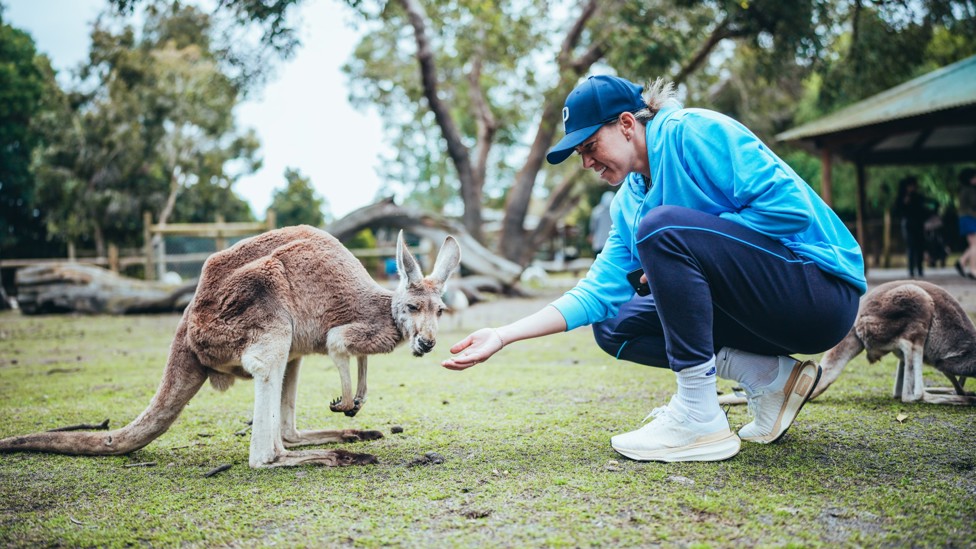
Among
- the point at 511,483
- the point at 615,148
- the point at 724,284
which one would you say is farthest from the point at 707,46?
the point at 511,483

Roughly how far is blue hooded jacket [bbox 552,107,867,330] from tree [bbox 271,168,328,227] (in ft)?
73.8

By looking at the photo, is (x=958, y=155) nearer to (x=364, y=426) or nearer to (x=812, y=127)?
(x=812, y=127)

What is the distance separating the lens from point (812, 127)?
34.9 feet

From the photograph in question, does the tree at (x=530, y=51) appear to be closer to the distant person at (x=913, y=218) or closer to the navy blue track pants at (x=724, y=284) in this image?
the distant person at (x=913, y=218)

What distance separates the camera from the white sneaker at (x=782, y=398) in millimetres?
Result: 2104

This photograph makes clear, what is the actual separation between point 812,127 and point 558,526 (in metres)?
10.5

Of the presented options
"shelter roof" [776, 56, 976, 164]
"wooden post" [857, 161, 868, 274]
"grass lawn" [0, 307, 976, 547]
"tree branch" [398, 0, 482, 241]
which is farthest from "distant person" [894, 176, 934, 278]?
"grass lawn" [0, 307, 976, 547]

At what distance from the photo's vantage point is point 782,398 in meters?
2.15

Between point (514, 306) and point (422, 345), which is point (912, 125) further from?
point (422, 345)

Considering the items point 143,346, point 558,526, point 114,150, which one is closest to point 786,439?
point 558,526

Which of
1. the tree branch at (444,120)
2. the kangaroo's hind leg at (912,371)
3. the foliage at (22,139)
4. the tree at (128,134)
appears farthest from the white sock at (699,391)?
the foliage at (22,139)

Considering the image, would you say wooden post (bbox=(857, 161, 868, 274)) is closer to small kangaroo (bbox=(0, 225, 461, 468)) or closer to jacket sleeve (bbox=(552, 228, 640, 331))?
jacket sleeve (bbox=(552, 228, 640, 331))

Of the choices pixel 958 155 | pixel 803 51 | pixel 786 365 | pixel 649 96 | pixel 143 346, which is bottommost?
Result: pixel 143 346

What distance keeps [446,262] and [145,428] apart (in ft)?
3.57
